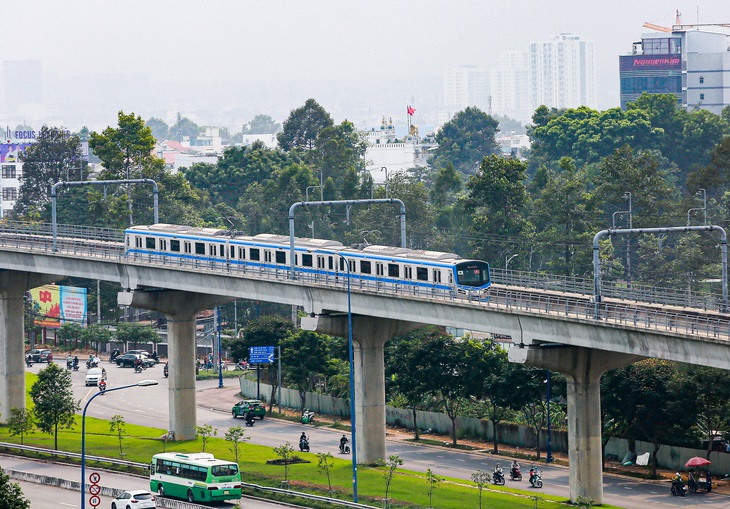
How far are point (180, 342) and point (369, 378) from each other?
62.0ft

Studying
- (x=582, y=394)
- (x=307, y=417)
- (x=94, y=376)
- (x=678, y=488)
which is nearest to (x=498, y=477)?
(x=582, y=394)

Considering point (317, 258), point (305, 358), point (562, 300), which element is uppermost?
point (317, 258)

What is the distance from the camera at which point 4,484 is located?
154 feet

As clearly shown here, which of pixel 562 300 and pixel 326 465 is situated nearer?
pixel 562 300

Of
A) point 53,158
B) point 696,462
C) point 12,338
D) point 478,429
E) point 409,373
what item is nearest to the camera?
point 696,462

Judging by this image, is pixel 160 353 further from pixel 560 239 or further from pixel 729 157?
pixel 729 157

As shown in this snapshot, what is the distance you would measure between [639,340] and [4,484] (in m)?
35.7

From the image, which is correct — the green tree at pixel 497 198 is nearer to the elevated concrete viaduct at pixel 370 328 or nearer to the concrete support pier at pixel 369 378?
the elevated concrete viaduct at pixel 370 328

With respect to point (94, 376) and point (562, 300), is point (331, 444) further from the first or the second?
point (94, 376)

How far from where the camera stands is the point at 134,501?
232 feet

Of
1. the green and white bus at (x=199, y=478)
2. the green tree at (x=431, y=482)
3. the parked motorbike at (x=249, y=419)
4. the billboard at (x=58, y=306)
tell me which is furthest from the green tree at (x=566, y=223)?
the green and white bus at (x=199, y=478)

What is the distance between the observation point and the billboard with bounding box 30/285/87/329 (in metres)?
159

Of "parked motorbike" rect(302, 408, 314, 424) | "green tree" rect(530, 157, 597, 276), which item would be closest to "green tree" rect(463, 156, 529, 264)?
"green tree" rect(530, 157, 597, 276)

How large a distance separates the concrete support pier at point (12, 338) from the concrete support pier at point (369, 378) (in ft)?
104
